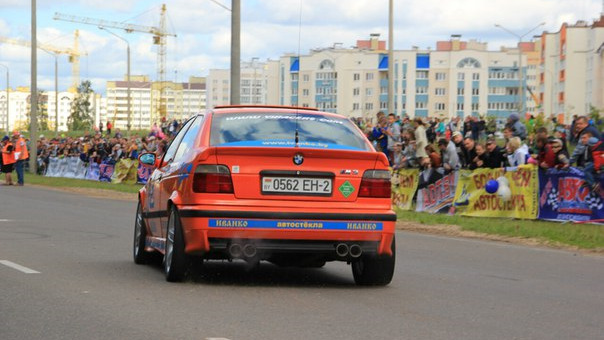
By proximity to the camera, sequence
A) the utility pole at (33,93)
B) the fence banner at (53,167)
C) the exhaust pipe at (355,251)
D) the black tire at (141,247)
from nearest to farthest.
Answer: the exhaust pipe at (355,251) → the black tire at (141,247) → the utility pole at (33,93) → the fence banner at (53,167)

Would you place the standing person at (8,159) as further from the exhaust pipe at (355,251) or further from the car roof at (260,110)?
the exhaust pipe at (355,251)

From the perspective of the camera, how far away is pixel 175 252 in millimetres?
9859

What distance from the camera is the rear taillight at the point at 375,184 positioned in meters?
9.78

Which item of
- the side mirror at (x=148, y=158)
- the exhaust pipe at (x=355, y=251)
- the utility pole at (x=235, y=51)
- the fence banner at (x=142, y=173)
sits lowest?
the fence banner at (x=142, y=173)

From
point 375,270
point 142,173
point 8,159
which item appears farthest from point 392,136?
point 375,270

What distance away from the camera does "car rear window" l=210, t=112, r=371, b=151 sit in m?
9.83

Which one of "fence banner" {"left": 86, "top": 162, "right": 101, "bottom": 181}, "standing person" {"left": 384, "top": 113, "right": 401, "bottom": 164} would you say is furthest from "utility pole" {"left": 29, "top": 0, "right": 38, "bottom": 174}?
"standing person" {"left": 384, "top": 113, "right": 401, "bottom": 164}

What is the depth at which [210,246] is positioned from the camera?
31.3 ft

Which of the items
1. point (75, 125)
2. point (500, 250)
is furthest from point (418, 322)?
point (75, 125)

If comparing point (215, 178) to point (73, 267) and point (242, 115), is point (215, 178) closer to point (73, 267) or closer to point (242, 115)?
point (242, 115)

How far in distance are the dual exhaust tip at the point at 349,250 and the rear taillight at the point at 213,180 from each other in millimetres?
1031

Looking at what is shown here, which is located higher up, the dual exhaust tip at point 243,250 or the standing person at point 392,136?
the standing person at point 392,136

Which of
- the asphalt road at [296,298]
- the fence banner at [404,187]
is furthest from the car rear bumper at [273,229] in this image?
the fence banner at [404,187]

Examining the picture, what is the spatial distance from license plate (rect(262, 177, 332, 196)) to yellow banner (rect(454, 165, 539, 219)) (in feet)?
37.2
